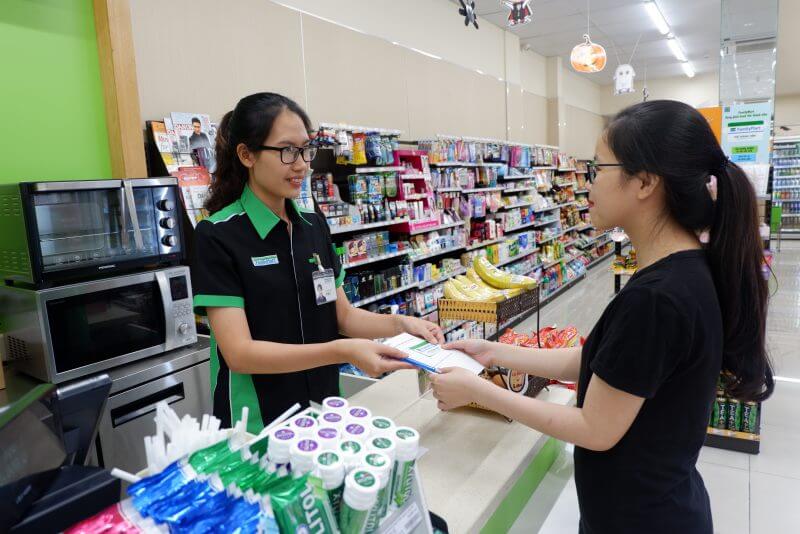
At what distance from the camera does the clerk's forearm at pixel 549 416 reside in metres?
1.18

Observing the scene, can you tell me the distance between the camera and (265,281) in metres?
1.66

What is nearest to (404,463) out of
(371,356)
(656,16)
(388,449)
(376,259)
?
(388,449)

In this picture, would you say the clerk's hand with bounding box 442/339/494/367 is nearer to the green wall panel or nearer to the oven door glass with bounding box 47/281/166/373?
the oven door glass with bounding box 47/281/166/373

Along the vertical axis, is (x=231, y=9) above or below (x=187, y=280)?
above

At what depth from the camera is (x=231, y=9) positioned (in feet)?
13.3

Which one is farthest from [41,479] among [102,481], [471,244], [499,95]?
[499,95]

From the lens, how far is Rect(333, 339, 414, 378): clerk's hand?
4.81 ft

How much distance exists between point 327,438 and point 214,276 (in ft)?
2.85

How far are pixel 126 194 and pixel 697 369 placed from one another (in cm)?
254

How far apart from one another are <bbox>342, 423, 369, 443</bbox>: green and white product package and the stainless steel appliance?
6.32ft

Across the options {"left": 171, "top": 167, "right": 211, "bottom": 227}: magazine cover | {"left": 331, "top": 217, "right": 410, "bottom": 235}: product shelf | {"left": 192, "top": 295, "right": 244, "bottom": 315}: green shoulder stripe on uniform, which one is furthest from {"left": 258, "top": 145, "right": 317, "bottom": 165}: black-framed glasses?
{"left": 331, "top": 217, "right": 410, "bottom": 235}: product shelf

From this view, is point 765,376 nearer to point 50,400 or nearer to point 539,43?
point 50,400

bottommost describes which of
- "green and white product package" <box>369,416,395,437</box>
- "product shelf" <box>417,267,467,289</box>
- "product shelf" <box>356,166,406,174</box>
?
"product shelf" <box>417,267,467,289</box>

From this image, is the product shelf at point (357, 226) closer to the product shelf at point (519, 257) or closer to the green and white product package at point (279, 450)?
the product shelf at point (519, 257)
